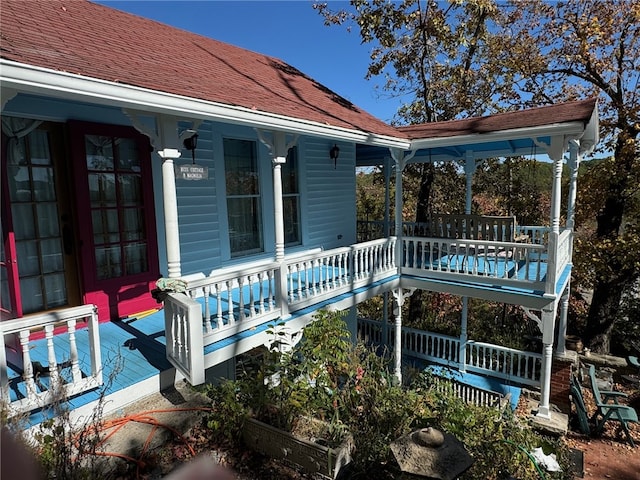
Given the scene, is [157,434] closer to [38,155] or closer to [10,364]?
[10,364]

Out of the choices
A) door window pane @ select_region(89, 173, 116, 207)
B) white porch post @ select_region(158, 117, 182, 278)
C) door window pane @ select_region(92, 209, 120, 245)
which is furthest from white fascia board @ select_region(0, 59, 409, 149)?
door window pane @ select_region(92, 209, 120, 245)

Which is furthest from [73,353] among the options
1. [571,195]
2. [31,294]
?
[571,195]

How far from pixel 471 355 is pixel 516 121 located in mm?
6098

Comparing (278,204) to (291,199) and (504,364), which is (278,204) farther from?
(504,364)

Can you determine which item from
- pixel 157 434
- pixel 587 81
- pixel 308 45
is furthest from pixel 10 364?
pixel 587 81

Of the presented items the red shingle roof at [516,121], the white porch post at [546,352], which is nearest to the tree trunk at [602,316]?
the white porch post at [546,352]

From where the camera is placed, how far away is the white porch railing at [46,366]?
3.07 meters

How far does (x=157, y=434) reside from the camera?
3693 millimetres

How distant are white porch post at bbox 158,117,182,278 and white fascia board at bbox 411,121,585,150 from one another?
487cm

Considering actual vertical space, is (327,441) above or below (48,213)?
below

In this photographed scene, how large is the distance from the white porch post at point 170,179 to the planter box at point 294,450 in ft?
6.08

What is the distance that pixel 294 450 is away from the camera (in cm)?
366

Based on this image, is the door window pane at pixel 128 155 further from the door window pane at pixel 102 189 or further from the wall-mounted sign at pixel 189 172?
the wall-mounted sign at pixel 189 172

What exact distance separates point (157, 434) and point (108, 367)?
3.11ft
